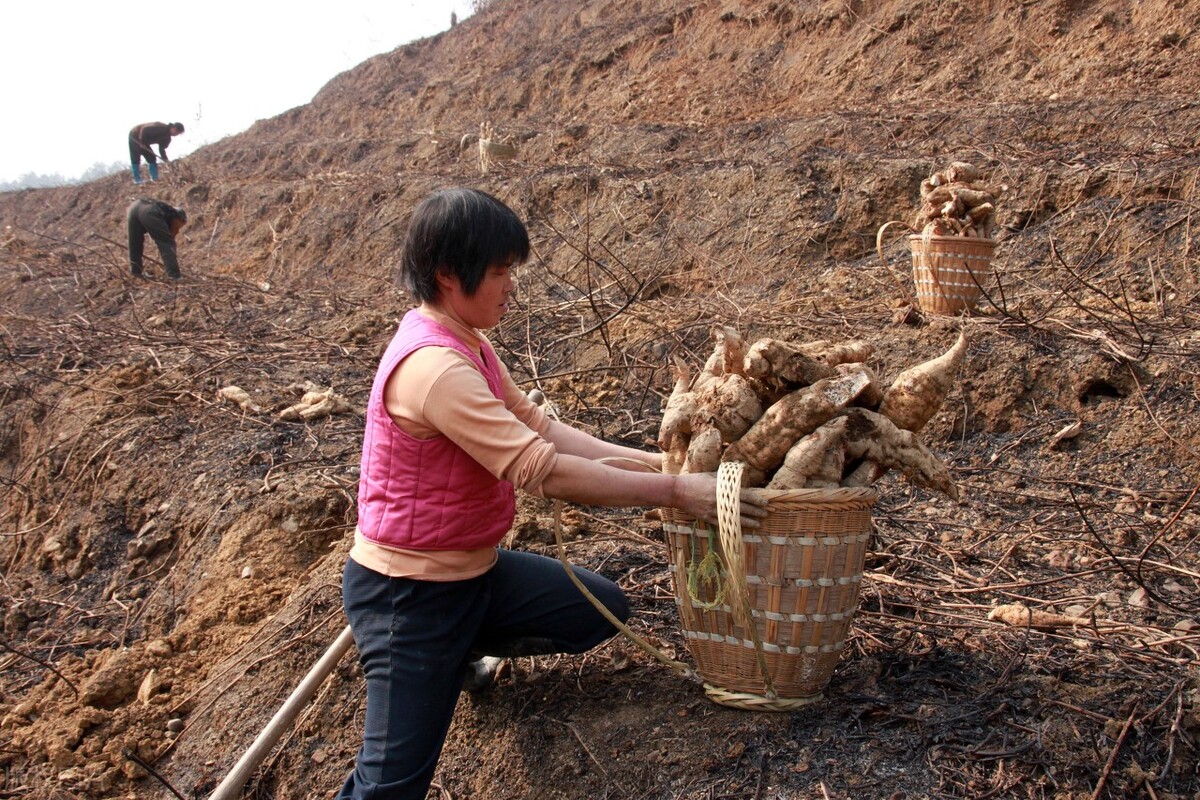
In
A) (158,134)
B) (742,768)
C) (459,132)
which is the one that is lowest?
(742,768)

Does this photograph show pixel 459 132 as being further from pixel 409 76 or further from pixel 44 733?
pixel 44 733

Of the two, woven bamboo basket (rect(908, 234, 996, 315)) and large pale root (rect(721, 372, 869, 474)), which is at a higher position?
large pale root (rect(721, 372, 869, 474))

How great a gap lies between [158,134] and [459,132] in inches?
224

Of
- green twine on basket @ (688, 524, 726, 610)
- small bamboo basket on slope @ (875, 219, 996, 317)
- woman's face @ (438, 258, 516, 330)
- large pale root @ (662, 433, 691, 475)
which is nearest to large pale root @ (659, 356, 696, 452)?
large pale root @ (662, 433, 691, 475)

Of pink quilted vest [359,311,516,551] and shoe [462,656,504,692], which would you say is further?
shoe [462,656,504,692]

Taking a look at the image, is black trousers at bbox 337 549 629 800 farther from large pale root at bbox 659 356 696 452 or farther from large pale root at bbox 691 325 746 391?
large pale root at bbox 691 325 746 391

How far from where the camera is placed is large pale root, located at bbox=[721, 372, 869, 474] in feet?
6.40

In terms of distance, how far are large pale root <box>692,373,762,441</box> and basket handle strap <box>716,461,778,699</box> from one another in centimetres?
12

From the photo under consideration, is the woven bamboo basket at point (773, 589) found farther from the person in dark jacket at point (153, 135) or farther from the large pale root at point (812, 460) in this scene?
the person in dark jacket at point (153, 135)

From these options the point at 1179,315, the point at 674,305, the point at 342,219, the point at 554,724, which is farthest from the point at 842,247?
the point at 342,219

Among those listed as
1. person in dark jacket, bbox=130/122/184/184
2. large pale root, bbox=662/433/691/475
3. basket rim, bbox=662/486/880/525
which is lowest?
basket rim, bbox=662/486/880/525

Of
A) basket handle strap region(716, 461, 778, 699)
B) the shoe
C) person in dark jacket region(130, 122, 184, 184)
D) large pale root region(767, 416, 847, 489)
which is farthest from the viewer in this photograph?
person in dark jacket region(130, 122, 184, 184)

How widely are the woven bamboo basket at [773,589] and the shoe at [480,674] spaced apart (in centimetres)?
63

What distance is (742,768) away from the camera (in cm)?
192
